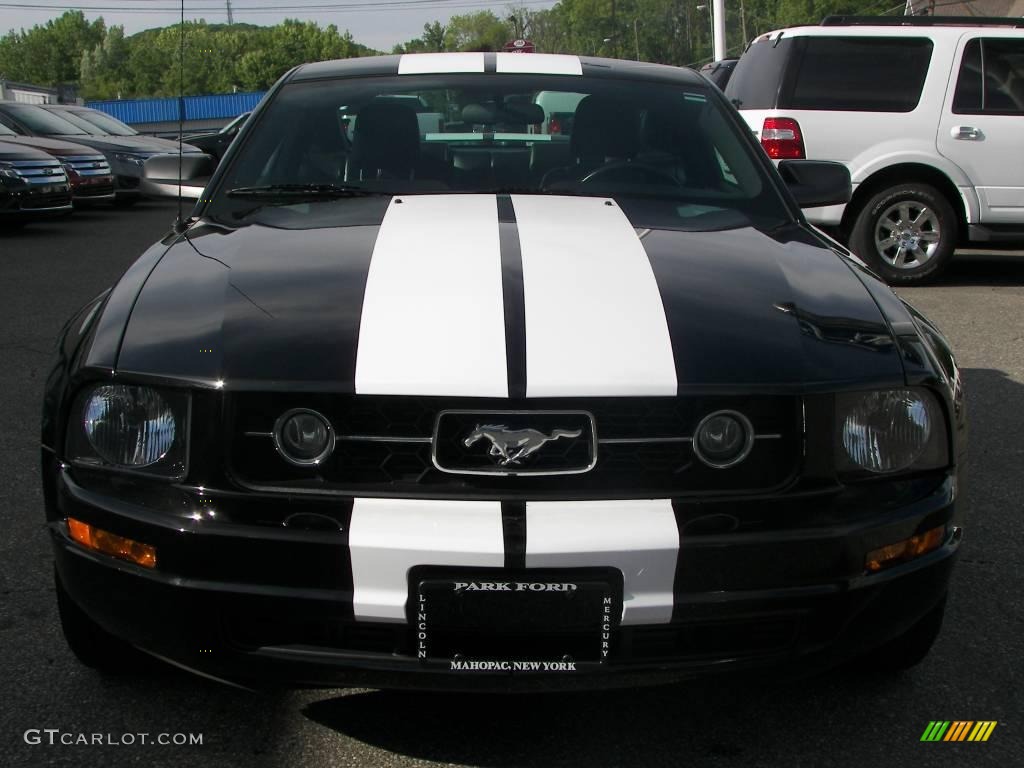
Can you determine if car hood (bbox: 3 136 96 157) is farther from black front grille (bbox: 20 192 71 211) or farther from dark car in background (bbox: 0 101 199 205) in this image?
black front grille (bbox: 20 192 71 211)

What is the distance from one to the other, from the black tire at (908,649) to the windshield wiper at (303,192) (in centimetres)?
171

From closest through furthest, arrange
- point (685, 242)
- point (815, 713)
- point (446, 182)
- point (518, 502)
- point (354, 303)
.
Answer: point (518, 502)
point (354, 303)
point (815, 713)
point (685, 242)
point (446, 182)

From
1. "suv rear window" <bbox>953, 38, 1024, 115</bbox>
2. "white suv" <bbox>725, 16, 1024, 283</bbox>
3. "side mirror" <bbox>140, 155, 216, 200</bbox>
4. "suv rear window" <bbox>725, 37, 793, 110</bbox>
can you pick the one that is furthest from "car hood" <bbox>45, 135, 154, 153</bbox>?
"side mirror" <bbox>140, 155, 216, 200</bbox>

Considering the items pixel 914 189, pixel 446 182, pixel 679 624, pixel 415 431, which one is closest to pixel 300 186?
pixel 446 182

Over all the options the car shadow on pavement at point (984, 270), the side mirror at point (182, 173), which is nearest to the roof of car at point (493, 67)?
the side mirror at point (182, 173)

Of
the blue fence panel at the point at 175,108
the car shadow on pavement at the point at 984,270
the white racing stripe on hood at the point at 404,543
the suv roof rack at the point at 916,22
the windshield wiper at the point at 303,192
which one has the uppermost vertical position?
the blue fence panel at the point at 175,108

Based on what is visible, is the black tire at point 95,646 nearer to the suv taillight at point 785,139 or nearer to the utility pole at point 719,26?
the suv taillight at point 785,139

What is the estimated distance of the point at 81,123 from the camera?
1780 cm

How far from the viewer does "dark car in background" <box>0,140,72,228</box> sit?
13.3 m

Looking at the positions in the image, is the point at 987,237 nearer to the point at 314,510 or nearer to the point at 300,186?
the point at 300,186

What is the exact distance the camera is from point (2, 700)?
2.78 m

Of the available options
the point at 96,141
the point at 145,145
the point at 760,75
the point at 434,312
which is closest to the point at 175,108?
the point at 145,145

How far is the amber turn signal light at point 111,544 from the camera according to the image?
2.33 meters

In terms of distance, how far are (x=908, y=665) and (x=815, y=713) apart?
0.93 ft
